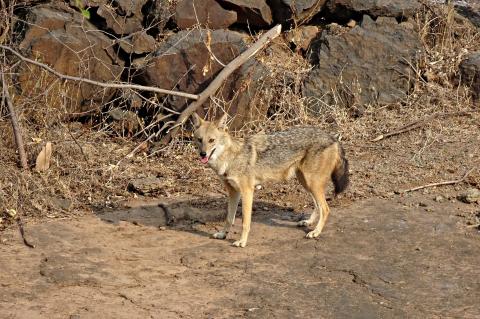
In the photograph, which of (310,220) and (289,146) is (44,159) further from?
(310,220)

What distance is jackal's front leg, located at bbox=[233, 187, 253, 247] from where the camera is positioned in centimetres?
780

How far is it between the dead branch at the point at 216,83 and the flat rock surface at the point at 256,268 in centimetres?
215

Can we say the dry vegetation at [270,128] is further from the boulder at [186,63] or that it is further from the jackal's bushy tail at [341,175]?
the jackal's bushy tail at [341,175]

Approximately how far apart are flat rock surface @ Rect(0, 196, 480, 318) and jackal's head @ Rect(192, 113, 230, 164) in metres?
0.91

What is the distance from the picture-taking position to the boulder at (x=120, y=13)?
1137 cm

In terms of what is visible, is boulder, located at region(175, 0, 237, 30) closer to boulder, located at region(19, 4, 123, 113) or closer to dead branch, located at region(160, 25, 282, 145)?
dead branch, located at region(160, 25, 282, 145)

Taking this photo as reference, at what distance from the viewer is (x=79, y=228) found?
27.2 feet

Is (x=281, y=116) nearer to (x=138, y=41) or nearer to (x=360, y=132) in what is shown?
(x=360, y=132)

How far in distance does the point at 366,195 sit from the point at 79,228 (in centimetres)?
348

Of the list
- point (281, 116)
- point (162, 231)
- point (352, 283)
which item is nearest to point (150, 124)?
point (281, 116)

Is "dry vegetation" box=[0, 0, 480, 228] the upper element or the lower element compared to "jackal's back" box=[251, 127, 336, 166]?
lower

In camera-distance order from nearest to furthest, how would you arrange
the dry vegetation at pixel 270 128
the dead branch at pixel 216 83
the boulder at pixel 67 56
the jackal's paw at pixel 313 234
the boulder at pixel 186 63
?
the jackal's paw at pixel 313 234
the dry vegetation at pixel 270 128
the boulder at pixel 67 56
the dead branch at pixel 216 83
the boulder at pixel 186 63

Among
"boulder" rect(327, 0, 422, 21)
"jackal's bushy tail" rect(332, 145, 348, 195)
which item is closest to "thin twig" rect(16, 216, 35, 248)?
"jackal's bushy tail" rect(332, 145, 348, 195)

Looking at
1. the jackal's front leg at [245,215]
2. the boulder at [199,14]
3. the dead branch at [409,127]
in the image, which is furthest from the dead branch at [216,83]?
the jackal's front leg at [245,215]
